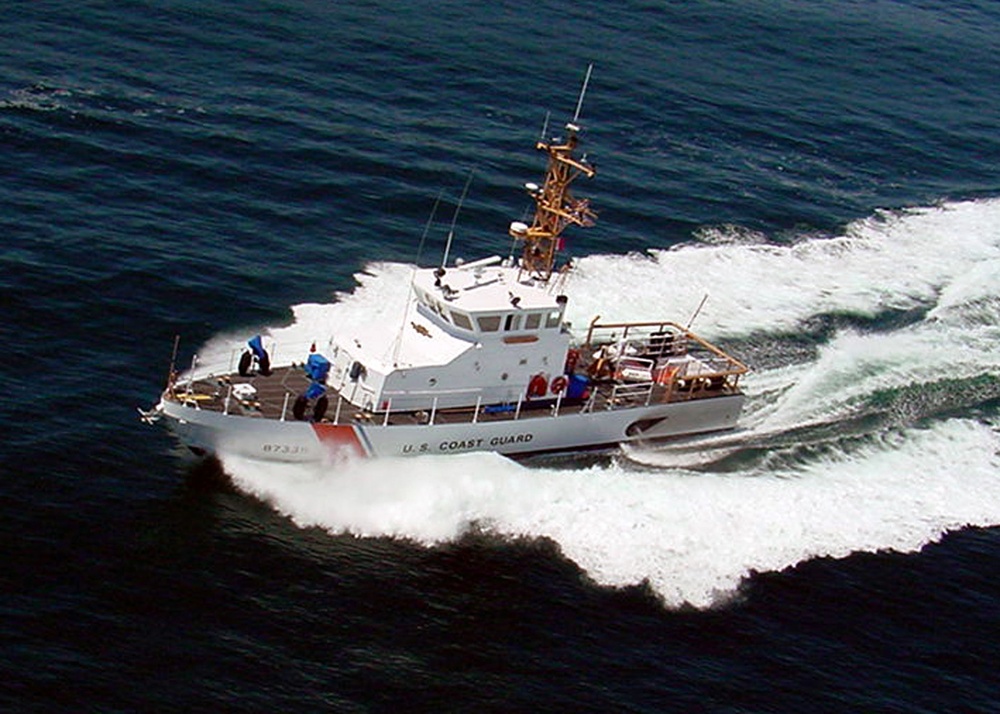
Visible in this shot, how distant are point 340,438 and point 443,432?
3.23 meters

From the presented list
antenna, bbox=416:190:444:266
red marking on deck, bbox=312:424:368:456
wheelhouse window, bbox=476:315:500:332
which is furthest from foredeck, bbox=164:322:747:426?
antenna, bbox=416:190:444:266

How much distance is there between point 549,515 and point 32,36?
141 ft

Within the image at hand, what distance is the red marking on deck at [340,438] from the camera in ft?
125

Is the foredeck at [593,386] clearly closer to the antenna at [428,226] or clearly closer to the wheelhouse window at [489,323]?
the wheelhouse window at [489,323]

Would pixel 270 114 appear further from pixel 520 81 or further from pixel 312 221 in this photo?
pixel 520 81

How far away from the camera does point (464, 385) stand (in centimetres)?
4069

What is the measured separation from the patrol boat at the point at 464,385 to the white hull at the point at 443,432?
1.7 inches

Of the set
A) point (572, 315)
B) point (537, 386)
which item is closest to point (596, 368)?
point (537, 386)

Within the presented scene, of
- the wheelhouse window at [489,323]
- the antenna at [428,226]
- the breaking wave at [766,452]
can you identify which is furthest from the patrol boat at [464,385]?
the antenna at [428,226]

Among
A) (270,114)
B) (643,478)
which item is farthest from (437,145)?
(643,478)

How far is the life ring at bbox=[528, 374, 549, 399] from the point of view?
41.8 metres

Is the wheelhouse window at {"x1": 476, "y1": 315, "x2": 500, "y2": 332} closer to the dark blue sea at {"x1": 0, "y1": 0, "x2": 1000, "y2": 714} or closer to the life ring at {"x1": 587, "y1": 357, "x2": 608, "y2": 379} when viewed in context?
the dark blue sea at {"x1": 0, "y1": 0, "x2": 1000, "y2": 714}

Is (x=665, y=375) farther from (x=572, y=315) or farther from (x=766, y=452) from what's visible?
(x=572, y=315)

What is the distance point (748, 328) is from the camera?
5106cm
